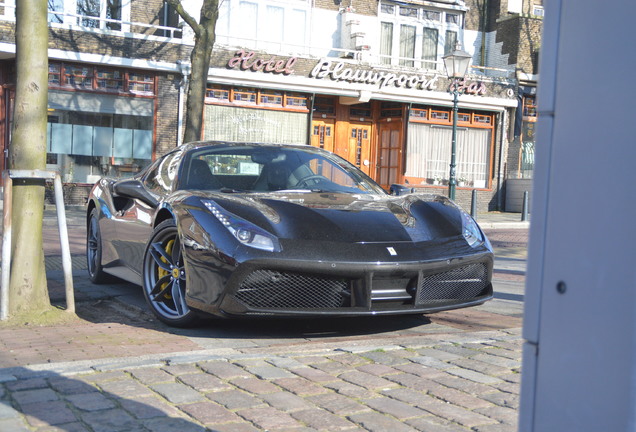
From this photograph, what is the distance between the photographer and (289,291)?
429 centimetres

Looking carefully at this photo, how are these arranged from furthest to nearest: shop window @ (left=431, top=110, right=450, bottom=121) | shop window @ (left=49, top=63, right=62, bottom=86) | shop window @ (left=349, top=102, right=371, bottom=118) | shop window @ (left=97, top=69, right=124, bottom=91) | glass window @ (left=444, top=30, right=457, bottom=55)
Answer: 1. glass window @ (left=444, top=30, right=457, bottom=55)
2. shop window @ (left=431, top=110, right=450, bottom=121)
3. shop window @ (left=349, top=102, right=371, bottom=118)
4. shop window @ (left=97, top=69, right=124, bottom=91)
5. shop window @ (left=49, top=63, right=62, bottom=86)

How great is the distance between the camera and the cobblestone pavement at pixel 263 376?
2.89 m

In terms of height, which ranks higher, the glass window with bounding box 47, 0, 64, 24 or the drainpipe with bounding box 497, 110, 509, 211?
the glass window with bounding box 47, 0, 64, 24

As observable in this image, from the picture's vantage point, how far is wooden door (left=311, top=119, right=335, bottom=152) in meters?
23.9

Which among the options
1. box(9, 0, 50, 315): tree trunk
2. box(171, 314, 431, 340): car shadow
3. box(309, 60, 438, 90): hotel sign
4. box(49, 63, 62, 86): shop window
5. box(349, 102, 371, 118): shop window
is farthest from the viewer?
box(349, 102, 371, 118): shop window

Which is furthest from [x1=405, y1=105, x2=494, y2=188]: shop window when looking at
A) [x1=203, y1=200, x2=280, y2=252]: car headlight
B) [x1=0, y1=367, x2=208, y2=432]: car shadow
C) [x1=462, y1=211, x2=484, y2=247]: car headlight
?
[x1=0, y1=367, x2=208, y2=432]: car shadow

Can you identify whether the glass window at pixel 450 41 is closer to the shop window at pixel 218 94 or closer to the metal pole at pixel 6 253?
the shop window at pixel 218 94

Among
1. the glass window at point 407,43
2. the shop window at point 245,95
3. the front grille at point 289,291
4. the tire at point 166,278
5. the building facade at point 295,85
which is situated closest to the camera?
the front grille at point 289,291

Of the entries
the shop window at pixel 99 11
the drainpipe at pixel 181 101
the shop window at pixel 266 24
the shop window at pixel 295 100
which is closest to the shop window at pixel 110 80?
the shop window at pixel 99 11

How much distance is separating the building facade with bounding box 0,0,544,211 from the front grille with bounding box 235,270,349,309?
16832 mm

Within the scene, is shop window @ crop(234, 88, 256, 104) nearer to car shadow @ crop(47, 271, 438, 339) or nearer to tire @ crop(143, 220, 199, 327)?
car shadow @ crop(47, 271, 438, 339)

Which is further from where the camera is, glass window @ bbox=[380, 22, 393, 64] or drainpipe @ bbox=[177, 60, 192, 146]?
glass window @ bbox=[380, 22, 393, 64]

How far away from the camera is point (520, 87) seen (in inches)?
1025

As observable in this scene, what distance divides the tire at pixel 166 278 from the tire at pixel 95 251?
160 centimetres
